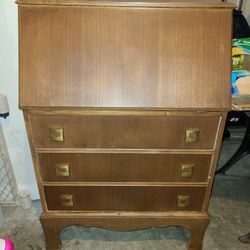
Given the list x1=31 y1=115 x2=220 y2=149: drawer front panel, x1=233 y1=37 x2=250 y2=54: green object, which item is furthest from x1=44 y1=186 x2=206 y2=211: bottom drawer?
x1=233 y1=37 x2=250 y2=54: green object

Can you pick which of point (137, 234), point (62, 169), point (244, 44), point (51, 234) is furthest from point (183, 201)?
point (244, 44)

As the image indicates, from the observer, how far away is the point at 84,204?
1373mm

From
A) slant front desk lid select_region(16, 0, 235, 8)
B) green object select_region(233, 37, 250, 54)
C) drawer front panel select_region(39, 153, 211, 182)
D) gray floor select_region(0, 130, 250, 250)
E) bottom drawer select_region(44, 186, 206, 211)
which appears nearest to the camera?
slant front desk lid select_region(16, 0, 235, 8)

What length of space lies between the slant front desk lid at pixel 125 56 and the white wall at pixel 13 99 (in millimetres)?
313

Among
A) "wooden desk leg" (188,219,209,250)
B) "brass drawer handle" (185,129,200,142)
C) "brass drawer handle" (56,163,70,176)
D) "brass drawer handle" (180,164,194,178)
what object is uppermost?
"brass drawer handle" (185,129,200,142)

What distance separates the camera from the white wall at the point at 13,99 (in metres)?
1.32

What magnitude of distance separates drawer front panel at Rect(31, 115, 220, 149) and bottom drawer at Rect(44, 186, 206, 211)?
26 cm

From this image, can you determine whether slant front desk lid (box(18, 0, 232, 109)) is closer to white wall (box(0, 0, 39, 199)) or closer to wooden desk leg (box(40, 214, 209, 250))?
white wall (box(0, 0, 39, 199))

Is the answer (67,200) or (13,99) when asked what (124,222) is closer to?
(67,200)

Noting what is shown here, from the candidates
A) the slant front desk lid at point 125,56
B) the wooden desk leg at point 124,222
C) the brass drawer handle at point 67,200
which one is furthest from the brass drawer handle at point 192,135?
the brass drawer handle at point 67,200

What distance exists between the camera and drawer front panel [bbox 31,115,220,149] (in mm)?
1100

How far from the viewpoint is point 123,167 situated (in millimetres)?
1238

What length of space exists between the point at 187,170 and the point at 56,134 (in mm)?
597

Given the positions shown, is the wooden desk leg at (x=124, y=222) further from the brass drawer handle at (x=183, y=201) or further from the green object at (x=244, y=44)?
the green object at (x=244, y=44)
